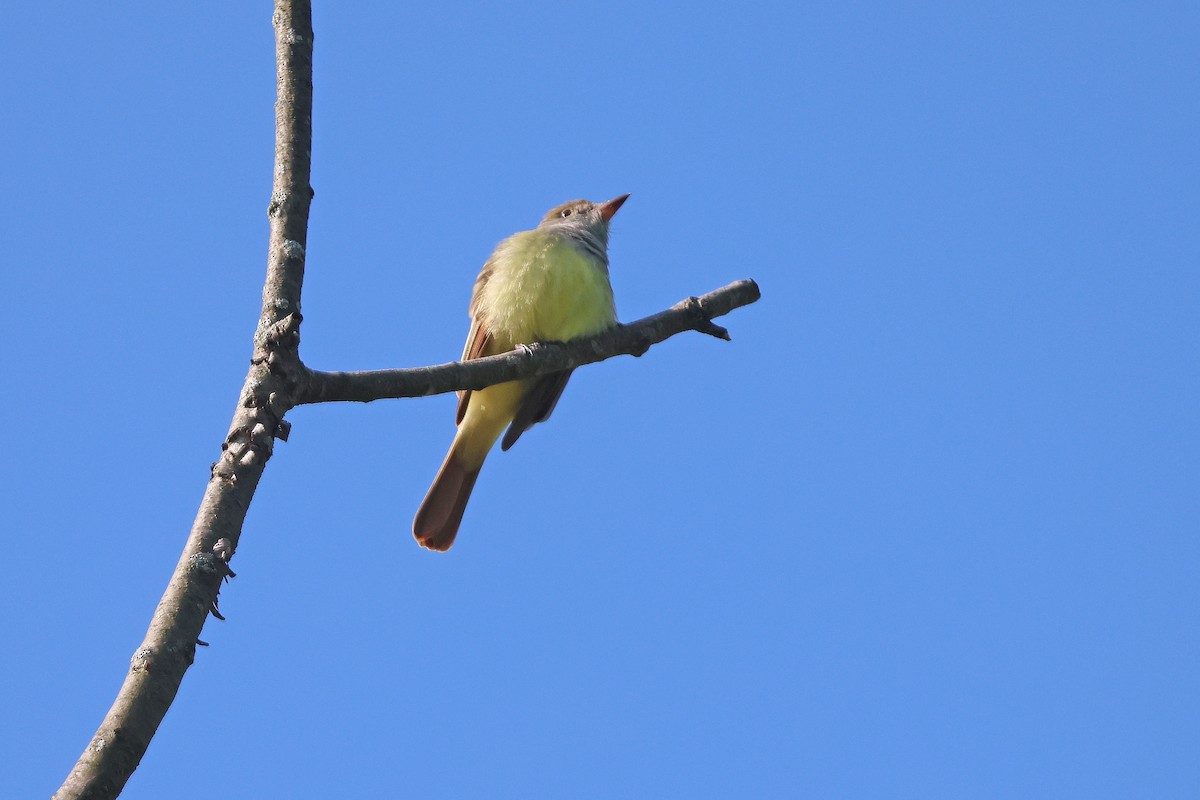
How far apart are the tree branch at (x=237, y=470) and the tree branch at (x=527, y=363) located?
142mm

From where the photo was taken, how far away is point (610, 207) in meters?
7.81

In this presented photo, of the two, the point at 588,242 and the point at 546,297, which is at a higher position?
the point at 588,242

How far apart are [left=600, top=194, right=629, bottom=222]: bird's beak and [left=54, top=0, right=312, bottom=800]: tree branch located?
13.4ft

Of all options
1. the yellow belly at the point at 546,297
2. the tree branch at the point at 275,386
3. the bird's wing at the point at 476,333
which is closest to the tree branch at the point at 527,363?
the tree branch at the point at 275,386

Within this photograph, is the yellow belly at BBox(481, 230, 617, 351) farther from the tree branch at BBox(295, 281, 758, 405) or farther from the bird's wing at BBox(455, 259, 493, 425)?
the tree branch at BBox(295, 281, 758, 405)

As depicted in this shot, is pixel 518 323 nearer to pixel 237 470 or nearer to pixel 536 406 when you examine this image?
pixel 536 406

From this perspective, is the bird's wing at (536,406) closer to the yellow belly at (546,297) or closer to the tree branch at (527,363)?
the yellow belly at (546,297)

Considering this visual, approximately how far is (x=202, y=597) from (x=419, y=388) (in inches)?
43.3

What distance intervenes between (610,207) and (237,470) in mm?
5110

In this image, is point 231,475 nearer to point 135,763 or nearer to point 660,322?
point 135,763

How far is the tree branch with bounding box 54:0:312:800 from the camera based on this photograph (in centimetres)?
230

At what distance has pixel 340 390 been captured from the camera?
3.40 meters

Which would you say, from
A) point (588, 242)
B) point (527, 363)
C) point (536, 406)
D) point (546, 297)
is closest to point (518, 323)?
point (546, 297)

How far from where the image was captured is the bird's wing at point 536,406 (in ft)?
23.1
